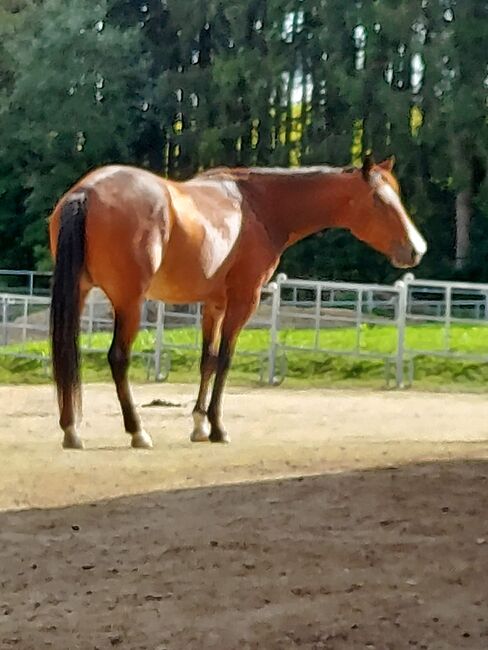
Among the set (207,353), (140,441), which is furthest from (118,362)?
(207,353)

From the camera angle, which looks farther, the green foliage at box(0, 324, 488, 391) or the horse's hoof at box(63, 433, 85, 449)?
the green foliage at box(0, 324, 488, 391)

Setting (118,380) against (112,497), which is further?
(118,380)

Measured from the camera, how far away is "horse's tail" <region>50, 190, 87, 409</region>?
19.0 feet

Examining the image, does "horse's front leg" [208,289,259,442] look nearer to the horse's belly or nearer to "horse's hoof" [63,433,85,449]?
the horse's belly

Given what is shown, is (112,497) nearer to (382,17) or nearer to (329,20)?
(382,17)

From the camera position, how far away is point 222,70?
2692cm

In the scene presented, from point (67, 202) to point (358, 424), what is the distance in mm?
2764

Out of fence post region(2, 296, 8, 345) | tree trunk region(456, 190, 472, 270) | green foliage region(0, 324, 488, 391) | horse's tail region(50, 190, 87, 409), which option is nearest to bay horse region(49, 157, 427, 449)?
horse's tail region(50, 190, 87, 409)

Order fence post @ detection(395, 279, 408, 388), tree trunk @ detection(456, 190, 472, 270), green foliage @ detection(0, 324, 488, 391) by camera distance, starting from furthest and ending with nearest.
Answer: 1. tree trunk @ detection(456, 190, 472, 270)
2. green foliage @ detection(0, 324, 488, 391)
3. fence post @ detection(395, 279, 408, 388)

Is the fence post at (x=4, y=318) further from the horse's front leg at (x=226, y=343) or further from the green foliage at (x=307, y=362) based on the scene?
the horse's front leg at (x=226, y=343)

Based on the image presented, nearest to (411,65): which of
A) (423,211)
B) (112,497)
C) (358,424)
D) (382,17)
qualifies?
(382,17)

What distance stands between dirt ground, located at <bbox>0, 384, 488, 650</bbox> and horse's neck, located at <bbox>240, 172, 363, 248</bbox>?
136 cm

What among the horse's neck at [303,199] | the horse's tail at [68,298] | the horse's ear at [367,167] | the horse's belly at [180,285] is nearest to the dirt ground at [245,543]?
the horse's tail at [68,298]

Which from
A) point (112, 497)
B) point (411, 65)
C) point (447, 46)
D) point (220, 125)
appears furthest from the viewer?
point (220, 125)
